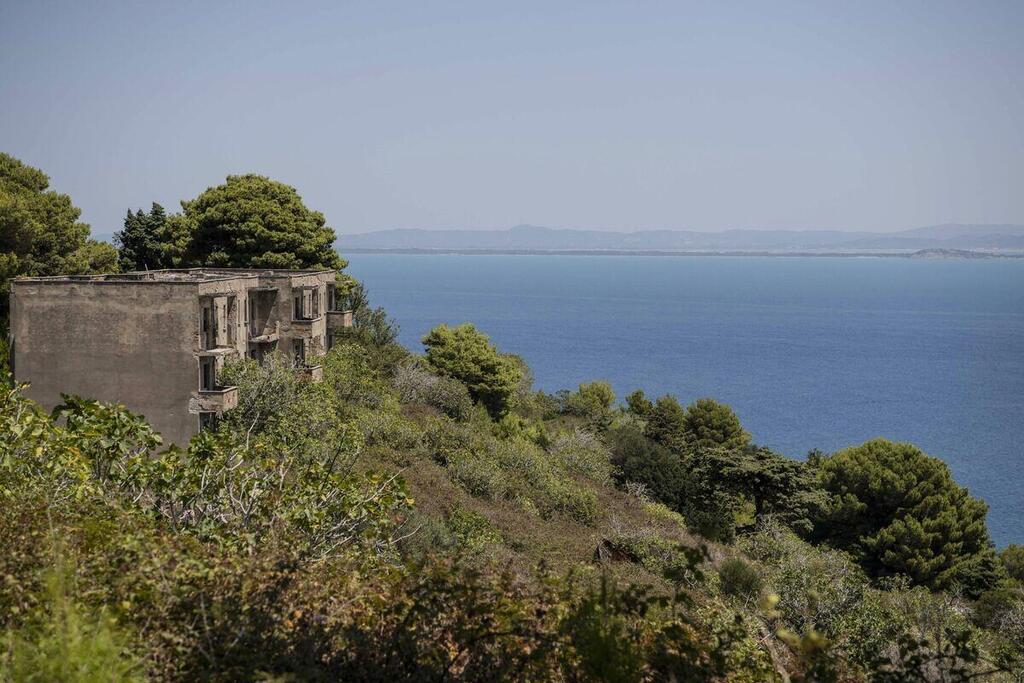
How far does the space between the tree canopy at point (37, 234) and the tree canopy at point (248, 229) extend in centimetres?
645

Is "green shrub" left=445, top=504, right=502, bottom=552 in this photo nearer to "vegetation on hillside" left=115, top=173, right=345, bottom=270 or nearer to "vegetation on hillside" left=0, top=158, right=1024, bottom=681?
"vegetation on hillside" left=0, top=158, right=1024, bottom=681

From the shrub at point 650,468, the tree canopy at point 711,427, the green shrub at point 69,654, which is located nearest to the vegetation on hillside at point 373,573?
the green shrub at point 69,654

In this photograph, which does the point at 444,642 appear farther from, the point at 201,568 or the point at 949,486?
the point at 949,486

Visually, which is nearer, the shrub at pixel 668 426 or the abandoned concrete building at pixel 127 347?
the abandoned concrete building at pixel 127 347

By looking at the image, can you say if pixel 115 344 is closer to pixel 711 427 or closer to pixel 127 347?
pixel 127 347

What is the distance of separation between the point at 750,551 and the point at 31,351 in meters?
20.5

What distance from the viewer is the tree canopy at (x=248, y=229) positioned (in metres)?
41.4

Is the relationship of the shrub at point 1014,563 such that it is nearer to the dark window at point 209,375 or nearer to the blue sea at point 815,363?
the blue sea at point 815,363

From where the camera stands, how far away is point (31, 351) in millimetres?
25469

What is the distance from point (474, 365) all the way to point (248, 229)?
10539mm

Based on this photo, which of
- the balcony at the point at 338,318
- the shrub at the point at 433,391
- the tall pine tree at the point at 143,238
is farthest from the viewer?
the tall pine tree at the point at 143,238

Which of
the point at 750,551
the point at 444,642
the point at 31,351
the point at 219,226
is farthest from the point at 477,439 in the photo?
the point at 444,642

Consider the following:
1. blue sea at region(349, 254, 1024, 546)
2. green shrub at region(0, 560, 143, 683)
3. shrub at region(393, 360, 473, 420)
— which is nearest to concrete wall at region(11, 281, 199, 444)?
shrub at region(393, 360, 473, 420)

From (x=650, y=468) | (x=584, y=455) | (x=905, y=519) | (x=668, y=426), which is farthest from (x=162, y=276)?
(x=668, y=426)
